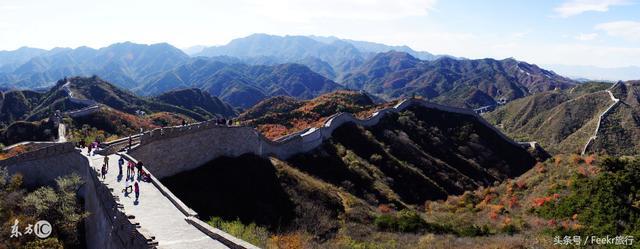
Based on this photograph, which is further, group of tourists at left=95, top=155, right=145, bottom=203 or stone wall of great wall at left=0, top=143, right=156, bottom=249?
group of tourists at left=95, top=155, right=145, bottom=203

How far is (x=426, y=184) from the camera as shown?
1967 inches

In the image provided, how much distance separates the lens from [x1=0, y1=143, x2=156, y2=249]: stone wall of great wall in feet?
52.5

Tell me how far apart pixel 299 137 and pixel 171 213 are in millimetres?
28615

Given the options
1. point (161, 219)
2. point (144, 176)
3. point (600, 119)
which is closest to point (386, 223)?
point (144, 176)

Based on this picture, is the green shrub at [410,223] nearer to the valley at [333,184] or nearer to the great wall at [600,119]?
the valley at [333,184]

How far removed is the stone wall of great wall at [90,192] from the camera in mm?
Answer: 16000

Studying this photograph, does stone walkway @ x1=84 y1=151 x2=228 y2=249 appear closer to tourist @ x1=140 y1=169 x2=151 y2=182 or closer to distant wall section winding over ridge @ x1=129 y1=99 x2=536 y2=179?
tourist @ x1=140 y1=169 x2=151 y2=182

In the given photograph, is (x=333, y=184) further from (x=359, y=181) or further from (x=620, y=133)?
(x=620, y=133)

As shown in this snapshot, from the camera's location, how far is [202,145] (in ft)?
119

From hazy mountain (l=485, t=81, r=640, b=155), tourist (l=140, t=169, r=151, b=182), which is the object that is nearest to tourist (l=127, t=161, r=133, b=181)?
tourist (l=140, t=169, r=151, b=182)

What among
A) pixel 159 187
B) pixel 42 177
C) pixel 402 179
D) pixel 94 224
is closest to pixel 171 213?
pixel 159 187

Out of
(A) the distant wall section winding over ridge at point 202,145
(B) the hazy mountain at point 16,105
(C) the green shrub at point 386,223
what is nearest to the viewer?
(A) the distant wall section winding over ridge at point 202,145

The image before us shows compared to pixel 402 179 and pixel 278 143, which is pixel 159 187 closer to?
pixel 278 143

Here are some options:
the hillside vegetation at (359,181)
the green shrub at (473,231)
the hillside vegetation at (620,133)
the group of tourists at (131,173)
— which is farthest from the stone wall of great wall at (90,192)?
the hillside vegetation at (620,133)
